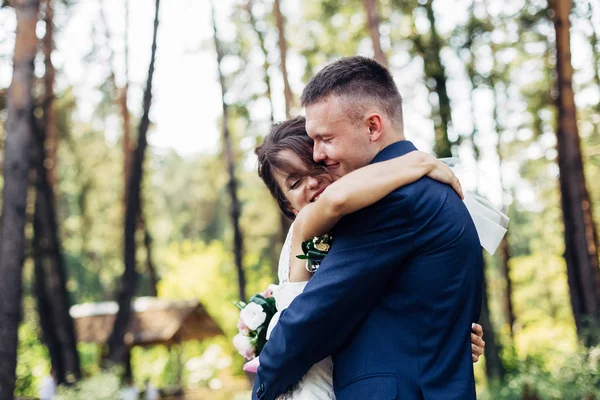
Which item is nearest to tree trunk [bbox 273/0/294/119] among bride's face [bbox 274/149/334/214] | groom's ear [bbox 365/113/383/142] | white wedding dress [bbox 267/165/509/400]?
bride's face [bbox 274/149/334/214]

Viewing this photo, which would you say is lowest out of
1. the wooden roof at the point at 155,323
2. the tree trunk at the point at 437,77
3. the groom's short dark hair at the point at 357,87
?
the wooden roof at the point at 155,323

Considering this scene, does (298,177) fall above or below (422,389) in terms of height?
above

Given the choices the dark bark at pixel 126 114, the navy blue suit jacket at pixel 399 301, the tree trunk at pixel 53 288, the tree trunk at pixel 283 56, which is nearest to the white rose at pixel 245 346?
the navy blue suit jacket at pixel 399 301

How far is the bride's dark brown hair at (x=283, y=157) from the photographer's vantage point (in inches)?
115

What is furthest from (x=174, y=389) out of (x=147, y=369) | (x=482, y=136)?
(x=482, y=136)

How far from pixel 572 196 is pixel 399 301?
1183 centimetres

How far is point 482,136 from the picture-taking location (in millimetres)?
21984

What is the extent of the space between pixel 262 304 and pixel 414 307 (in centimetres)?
106

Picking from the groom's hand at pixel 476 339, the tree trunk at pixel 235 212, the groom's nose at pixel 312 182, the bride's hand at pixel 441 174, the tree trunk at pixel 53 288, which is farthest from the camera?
the tree trunk at pixel 235 212

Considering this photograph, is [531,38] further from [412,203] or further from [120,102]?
[412,203]

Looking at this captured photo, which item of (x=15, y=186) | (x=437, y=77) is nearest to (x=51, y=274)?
(x=15, y=186)

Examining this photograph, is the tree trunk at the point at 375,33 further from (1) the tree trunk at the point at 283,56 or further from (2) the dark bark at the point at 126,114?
(2) the dark bark at the point at 126,114

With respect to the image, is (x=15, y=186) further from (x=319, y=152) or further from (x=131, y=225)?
(x=319, y=152)

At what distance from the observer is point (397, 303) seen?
2.06 metres
